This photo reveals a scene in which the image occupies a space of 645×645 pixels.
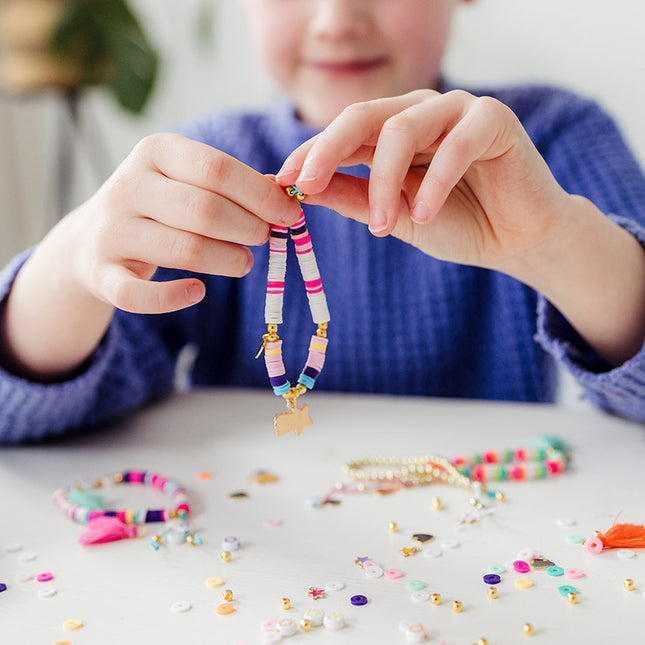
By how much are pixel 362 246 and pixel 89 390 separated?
371mm

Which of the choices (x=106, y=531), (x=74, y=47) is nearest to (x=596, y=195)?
(x=106, y=531)

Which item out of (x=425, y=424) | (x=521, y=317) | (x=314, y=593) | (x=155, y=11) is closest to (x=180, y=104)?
(x=155, y=11)

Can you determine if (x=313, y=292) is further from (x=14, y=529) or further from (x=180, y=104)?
(x=180, y=104)

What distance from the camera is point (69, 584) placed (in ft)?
1.44

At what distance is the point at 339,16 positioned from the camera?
768 mm

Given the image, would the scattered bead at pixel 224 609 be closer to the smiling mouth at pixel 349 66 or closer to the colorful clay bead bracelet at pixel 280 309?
the colorful clay bead bracelet at pixel 280 309

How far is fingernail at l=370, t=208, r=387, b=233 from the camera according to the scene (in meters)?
0.44

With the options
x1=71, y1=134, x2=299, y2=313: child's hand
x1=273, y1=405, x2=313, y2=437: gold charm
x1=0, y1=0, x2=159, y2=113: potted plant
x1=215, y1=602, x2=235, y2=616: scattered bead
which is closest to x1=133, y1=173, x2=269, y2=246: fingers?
x1=71, y1=134, x2=299, y2=313: child's hand

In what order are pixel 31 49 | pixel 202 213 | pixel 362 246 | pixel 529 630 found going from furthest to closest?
pixel 31 49
pixel 362 246
pixel 202 213
pixel 529 630

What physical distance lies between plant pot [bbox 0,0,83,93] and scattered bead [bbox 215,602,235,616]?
133cm

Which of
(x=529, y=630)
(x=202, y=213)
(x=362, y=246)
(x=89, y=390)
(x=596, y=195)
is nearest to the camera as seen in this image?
(x=529, y=630)

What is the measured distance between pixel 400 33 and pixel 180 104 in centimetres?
102

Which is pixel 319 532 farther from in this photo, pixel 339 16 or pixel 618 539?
pixel 339 16

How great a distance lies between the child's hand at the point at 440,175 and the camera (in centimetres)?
45
